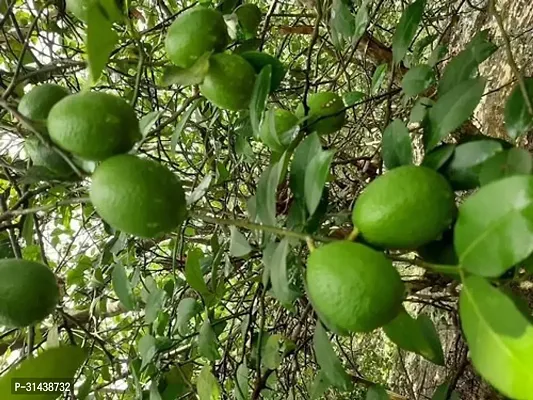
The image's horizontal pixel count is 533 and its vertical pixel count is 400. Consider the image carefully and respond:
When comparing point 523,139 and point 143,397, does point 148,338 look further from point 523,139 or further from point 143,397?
point 523,139

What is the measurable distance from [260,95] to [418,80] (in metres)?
0.21

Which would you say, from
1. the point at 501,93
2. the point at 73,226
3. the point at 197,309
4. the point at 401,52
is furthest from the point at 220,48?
the point at 73,226

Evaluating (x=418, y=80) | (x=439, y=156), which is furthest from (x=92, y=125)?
(x=418, y=80)

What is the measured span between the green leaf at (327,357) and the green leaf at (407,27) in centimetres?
36

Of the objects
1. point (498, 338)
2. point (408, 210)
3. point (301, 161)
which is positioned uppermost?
point (301, 161)

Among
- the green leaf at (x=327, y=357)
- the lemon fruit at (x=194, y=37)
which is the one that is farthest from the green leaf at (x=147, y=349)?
the lemon fruit at (x=194, y=37)

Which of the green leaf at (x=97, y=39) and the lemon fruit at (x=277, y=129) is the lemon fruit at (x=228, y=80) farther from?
the green leaf at (x=97, y=39)

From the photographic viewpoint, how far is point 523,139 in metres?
1.19

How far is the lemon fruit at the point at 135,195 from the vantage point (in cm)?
47

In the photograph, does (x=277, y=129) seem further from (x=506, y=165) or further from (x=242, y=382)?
(x=242, y=382)

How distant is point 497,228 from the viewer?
1.26 ft

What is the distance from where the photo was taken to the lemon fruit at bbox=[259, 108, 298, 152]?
64 centimetres

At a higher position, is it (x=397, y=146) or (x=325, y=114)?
(x=325, y=114)

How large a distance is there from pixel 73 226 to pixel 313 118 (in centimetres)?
138
